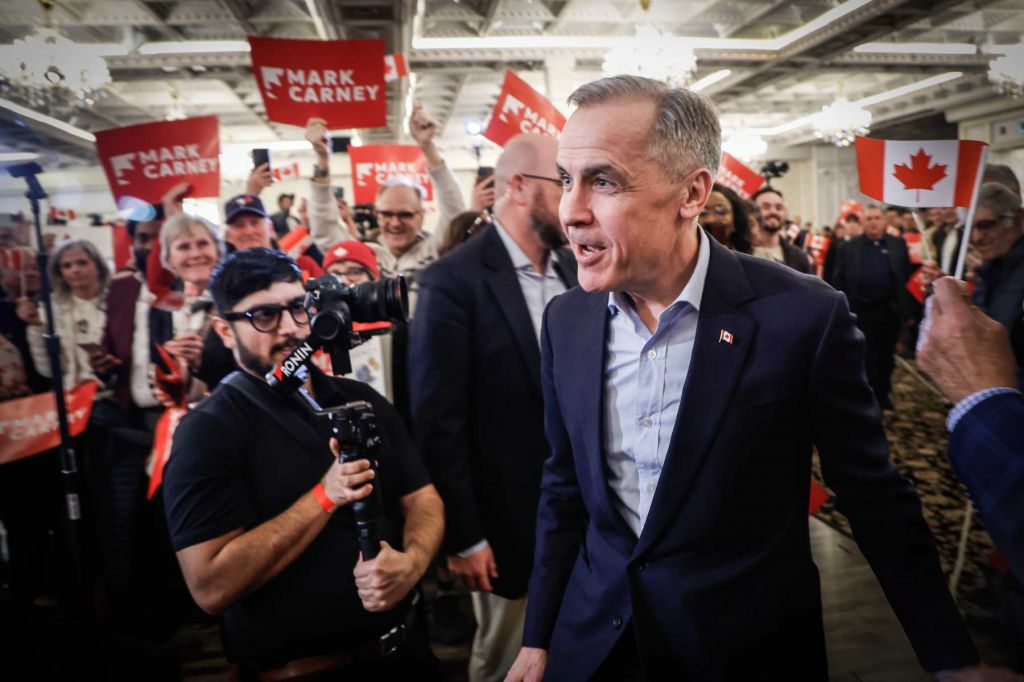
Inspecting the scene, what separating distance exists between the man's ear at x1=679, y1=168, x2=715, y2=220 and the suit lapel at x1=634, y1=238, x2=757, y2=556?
206 mm

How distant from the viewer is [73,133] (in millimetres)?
12383

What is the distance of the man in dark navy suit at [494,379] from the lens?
2.22 meters

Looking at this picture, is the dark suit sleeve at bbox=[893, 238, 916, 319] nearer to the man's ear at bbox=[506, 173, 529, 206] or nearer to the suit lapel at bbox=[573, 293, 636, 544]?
the man's ear at bbox=[506, 173, 529, 206]

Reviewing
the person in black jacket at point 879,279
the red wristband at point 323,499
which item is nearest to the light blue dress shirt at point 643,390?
the red wristband at point 323,499

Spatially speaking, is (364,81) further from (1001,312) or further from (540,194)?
(1001,312)

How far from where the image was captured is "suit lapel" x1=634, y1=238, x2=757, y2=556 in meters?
1.23

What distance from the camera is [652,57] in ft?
20.9

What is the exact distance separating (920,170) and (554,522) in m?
1.20

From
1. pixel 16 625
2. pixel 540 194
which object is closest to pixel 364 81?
pixel 540 194

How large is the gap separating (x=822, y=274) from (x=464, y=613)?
5.24 metres

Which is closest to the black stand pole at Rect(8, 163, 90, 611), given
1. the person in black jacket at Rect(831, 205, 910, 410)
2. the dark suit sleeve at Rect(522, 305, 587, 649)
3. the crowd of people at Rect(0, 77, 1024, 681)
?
the crowd of people at Rect(0, 77, 1024, 681)

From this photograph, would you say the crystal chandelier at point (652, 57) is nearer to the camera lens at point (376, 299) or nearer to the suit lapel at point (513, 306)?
the suit lapel at point (513, 306)

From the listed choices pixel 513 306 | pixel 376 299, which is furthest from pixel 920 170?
pixel 376 299

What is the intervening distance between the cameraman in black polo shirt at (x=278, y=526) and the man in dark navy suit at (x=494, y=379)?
1.21ft
